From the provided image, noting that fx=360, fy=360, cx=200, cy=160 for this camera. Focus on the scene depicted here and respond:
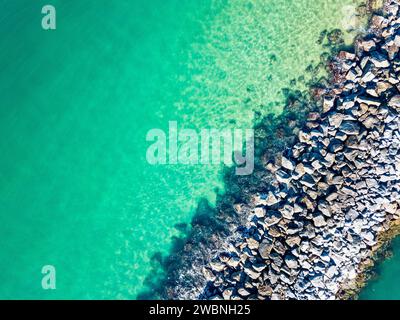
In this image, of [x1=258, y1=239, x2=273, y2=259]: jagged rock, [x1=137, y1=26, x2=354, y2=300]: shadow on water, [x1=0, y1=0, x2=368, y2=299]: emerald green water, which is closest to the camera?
[x1=258, y1=239, x2=273, y2=259]: jagged rock

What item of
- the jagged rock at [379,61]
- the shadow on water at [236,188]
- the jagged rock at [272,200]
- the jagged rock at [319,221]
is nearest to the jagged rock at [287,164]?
the shadow on water at [236,188]

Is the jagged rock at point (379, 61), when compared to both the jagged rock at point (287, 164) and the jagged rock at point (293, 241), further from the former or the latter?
the jagged rock at point (293, 241)

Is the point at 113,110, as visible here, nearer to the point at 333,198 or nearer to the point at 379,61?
the point at 333,198

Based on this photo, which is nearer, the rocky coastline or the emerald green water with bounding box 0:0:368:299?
the rocky coastline

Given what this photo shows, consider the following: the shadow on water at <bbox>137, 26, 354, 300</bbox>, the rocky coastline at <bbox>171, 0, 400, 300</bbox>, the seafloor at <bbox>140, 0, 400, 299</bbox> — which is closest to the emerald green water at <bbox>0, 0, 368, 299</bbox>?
the shadow on water at <bbox>137, 26, 354, 300</bbox>

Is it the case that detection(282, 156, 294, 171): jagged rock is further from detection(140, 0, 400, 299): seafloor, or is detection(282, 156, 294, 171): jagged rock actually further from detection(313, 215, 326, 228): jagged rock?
detection(313, 215, 326, 228): jagged rock

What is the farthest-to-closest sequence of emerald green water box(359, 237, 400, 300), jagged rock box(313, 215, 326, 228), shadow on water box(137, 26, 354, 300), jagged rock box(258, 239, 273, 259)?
shadow on water box(137, 26, 354, 300) → jagged rock box(258, 239, 273, 259) → emerald green water box(359, 237, 400, 300) → jagged rock box(313, 215, 326, 228)
